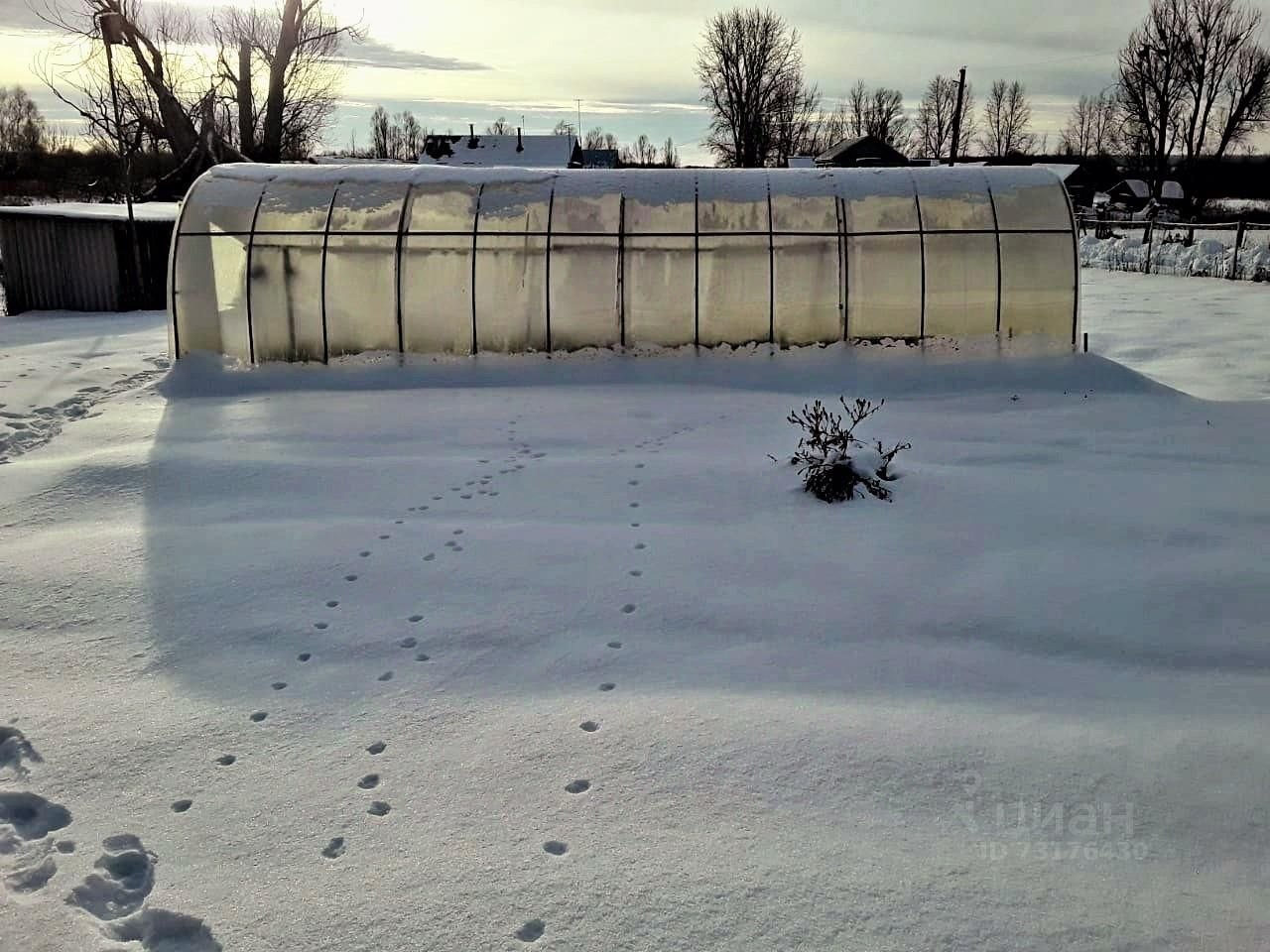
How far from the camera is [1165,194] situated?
56.5 meters

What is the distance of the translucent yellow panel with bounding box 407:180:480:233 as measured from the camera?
1326 cm

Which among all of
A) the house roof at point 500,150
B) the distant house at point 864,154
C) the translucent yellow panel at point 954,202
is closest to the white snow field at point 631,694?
the translucent yellow panel at point 954,202

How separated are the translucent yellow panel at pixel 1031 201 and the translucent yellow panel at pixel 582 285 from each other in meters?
5.10

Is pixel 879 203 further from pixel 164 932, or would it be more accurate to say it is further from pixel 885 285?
pixel 164 932

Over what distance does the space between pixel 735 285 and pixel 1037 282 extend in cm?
390

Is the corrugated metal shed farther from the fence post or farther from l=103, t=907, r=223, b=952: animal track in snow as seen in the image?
the fence post

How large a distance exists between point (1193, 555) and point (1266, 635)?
1.17 meters

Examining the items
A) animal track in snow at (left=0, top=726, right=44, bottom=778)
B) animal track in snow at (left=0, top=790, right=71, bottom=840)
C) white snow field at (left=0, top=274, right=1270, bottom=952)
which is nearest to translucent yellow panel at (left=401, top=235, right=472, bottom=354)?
white snow field at (left=0, top=274, right=1270, bottom=952)

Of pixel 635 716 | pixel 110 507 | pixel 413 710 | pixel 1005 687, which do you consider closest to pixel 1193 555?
pixel 1005 687

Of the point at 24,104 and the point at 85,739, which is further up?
the point at 24,104

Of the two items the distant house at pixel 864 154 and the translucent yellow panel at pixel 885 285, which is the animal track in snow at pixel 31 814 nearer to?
the translucent yellow panel at pixel 885 285

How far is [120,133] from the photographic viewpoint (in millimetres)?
22688

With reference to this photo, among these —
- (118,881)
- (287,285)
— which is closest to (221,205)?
(287,285)

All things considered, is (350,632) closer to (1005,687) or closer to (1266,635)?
(1005,687)
